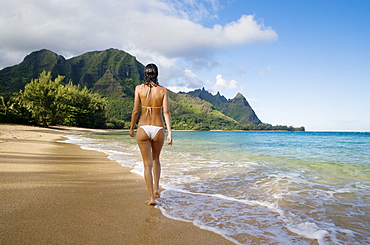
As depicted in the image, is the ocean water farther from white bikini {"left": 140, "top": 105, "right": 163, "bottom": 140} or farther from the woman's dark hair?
the woman's dark hair

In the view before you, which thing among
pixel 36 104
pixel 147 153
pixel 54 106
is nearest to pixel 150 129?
pixel 147 153

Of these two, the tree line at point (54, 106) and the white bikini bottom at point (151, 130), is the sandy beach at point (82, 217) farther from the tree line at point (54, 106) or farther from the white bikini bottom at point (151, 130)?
the tree line at point (54, 106)

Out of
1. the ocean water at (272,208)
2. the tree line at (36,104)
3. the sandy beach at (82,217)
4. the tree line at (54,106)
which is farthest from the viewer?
the tree line at (54,106)

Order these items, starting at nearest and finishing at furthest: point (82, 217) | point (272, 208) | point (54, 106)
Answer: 1. point (82, 217)
2. point (272, 208)
3. point (54, 106)

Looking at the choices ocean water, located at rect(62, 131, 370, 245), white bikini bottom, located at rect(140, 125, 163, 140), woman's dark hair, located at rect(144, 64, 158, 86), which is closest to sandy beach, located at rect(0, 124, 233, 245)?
ocean water, located at rect(62, 131, 370, 245)

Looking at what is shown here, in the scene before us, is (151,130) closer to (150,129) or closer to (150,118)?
(150,129)

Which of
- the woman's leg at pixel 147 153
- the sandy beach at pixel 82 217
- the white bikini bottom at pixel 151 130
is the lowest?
the sandy beach at pixel 82 217

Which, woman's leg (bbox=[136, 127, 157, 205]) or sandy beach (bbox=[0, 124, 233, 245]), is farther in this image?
woman's leg (bbox=[136, 127, 157, 205])

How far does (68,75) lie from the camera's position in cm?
19025

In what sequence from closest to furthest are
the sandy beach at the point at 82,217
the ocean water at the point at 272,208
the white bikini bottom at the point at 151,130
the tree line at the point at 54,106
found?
1. the sandy beach at the point at 82,217
2. the ocean water at the point at 272,208
3. the white bikini bottom at the point at 151,130
4. the tree line at the point at 54,106

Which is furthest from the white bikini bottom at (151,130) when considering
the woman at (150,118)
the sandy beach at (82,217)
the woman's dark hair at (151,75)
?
the sandy beach at (82,217)

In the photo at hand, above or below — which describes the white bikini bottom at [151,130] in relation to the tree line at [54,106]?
below

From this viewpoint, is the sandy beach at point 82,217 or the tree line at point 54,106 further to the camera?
the tree line at point 54,106

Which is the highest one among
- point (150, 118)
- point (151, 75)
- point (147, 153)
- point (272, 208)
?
point (151, 75)
